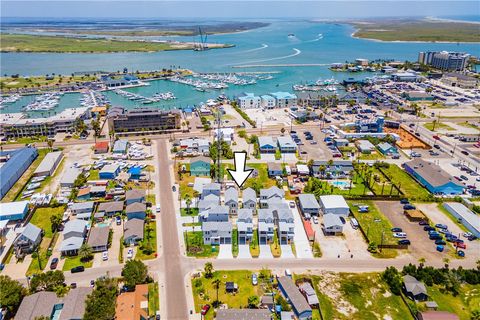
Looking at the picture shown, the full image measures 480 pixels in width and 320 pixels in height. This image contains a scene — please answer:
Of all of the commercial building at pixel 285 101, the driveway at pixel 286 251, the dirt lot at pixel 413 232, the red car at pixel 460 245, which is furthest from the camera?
the commercial building at pixel 285 101

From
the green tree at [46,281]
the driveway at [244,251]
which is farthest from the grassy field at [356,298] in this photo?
the green tree at [46,281]

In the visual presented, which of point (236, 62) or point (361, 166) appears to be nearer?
point (361, 166)

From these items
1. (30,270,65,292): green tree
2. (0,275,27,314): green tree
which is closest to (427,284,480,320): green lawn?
(30,270,65,292): green tree

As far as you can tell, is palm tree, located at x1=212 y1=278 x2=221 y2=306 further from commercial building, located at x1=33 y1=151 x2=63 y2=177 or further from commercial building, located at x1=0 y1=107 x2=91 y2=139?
commercial building, located at x1=0 y1=107 x2=91 y2=139

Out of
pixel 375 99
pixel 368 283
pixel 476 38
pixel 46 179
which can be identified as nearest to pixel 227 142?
pixel 46 179

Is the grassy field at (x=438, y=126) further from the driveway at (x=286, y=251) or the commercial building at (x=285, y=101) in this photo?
the driveway at (x=286, y=251)

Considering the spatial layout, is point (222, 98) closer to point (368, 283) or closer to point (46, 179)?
point (46, 179)
